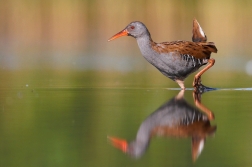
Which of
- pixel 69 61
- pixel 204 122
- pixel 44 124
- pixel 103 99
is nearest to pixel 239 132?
pixel 204 122

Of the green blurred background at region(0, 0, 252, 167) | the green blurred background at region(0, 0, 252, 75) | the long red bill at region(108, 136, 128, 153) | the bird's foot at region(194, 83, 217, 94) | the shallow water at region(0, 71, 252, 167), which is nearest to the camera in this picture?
the shallow water at region(0, 71, 252, 167)

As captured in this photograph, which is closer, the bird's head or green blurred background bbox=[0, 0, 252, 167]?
green blurred background bbox=[0, 0, 252, 167]

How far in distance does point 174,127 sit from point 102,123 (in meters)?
0.74

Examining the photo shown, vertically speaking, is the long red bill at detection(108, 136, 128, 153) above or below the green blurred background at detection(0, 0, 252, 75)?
below

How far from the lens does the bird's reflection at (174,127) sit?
223 inches

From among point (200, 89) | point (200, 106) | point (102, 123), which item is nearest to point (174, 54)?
point (200, 89)

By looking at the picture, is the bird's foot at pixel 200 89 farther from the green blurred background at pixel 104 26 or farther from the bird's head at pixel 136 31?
the green blurred background at pixel 104 26

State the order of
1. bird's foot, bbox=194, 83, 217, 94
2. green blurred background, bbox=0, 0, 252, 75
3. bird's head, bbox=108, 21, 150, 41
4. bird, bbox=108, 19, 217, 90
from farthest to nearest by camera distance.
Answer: green blurred background, bbox=0, 0, 252, 75
bird's head, bbox=108, 21, 150, 41
bird, bbox=108, 19, 217, 90
bird's foot, bbox=194, 83, 217, 94

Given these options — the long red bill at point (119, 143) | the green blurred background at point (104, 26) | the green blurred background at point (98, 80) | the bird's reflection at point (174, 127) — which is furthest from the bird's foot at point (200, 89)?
the green blurred background at point (104, 26)

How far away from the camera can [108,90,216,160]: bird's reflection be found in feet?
18.6

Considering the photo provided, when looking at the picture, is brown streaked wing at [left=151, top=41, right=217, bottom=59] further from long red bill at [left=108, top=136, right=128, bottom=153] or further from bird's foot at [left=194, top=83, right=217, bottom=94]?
long red bill at [left=108, top=136, right=128, bottom=153]

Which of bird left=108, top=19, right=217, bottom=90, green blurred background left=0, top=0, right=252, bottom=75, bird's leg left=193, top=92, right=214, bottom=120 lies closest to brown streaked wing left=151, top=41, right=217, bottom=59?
bird left=108, top=19, right=217, bottom=90

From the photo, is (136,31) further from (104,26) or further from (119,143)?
(104,26)

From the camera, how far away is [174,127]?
6543mm
